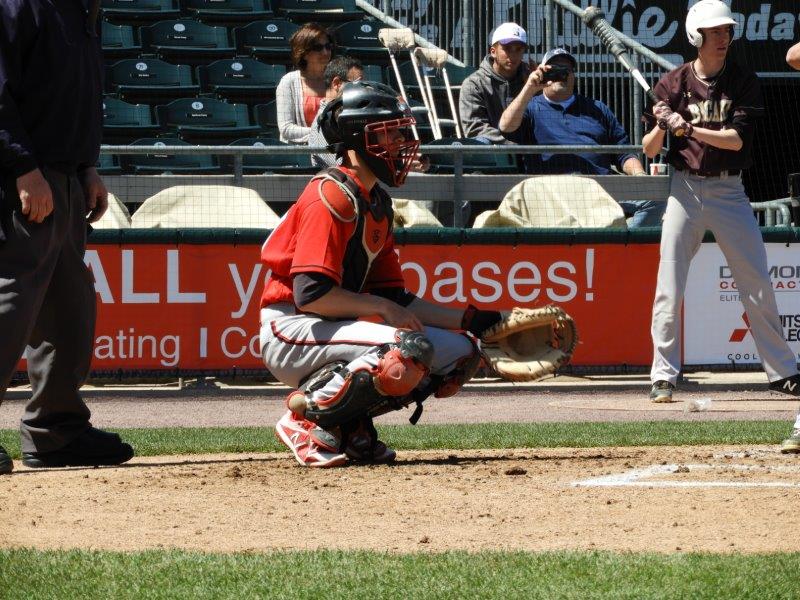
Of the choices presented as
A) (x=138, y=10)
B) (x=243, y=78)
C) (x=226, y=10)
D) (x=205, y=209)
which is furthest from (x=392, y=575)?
(x=226, y=10)

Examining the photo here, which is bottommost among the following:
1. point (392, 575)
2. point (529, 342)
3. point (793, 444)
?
point (793, 444)

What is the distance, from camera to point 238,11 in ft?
50.1

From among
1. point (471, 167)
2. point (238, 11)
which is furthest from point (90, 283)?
point (238, 11)

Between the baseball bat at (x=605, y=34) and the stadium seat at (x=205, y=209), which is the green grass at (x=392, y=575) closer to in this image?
the stadium seat at (x=205, y=209)

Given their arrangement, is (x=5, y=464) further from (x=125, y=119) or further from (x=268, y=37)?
(x=268, y=37)

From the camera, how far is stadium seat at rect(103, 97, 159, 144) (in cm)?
1333

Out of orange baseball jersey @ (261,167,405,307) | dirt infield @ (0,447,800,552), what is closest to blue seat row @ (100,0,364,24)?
dirt infield @ (0,447,800,552)

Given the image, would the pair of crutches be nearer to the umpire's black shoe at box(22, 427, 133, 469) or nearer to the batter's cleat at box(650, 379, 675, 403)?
the batter's cleat at box(650, 379, 675, 403)

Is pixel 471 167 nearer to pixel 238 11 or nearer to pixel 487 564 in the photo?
pixel 238 11

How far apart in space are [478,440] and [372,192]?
1.73 meters

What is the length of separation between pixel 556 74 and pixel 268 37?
4668 millimetres

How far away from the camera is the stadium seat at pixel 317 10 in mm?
15305

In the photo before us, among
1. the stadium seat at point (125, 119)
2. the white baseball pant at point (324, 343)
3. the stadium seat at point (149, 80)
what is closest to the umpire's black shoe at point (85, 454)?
the white baseball pant at point (324, 343)

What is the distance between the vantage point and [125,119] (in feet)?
43.8
